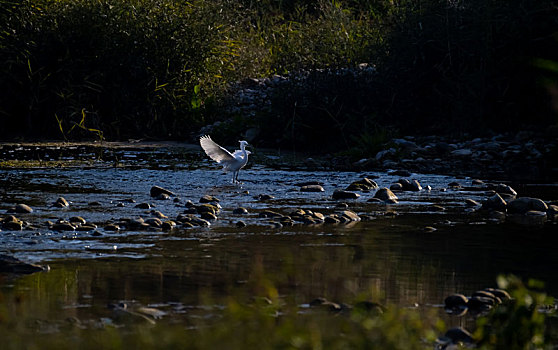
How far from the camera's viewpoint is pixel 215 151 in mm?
10516

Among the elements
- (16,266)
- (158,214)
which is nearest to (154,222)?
(158,214)

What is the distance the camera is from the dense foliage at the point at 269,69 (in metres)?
13.4

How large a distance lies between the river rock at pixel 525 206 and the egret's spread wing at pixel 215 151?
3465 mm

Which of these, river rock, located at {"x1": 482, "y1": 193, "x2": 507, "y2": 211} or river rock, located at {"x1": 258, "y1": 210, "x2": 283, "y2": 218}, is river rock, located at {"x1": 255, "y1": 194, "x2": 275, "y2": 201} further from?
river rock, located at {"x1": 482, "y1": 193, "x2": 507, "y2": 211}

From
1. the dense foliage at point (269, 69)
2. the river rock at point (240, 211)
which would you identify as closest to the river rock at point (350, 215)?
the river rock at point (240, 211)

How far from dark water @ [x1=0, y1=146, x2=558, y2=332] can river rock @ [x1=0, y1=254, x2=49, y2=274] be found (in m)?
0.10

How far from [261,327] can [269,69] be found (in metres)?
15.2

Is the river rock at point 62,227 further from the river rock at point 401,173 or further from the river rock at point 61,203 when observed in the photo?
the river rock at point 401,173

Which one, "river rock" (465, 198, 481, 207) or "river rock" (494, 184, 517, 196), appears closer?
"river rock" (465, 198, 481, 207)

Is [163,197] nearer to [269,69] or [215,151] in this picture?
[215,151]

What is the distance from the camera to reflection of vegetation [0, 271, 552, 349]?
3035mm

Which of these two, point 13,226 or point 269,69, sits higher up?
point 269,69

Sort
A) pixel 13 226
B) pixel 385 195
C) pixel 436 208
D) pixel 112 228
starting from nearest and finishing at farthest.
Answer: pixel 13 226 < pixel 112 228 < pixel 436 208 < pixel 385 195

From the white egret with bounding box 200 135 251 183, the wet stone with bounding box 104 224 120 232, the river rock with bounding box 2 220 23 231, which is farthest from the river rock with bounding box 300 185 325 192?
the river rock with bounding box 2 220 23 231
